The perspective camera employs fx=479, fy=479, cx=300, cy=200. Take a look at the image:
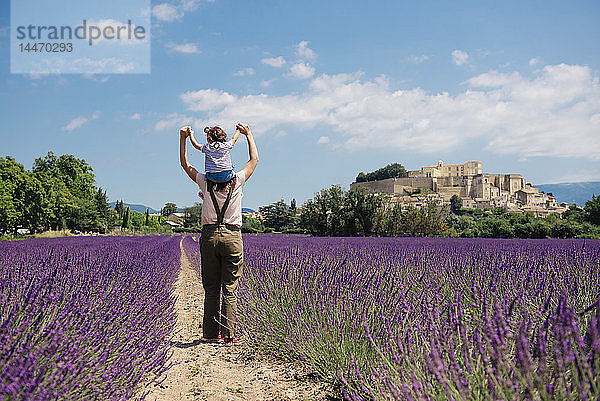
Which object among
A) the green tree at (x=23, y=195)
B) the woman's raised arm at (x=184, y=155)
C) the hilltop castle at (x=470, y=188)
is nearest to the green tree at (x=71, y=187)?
the green tree at (x=23, y=195)

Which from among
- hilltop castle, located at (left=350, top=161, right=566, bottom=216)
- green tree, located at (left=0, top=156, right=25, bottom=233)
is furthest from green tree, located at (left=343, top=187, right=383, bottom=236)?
hilltop castle, located at (left=350, top=161, right=566, bottom=216)

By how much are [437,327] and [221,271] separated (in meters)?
2.25

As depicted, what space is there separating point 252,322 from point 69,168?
47.5m

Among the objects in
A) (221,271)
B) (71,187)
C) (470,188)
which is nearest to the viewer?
(221,271)

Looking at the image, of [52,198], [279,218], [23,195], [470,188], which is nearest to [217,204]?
[23,195]

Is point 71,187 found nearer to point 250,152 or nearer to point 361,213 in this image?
point 361,213

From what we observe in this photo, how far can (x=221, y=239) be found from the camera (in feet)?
11.7

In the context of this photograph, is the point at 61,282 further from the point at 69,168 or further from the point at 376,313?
the point at 69,168

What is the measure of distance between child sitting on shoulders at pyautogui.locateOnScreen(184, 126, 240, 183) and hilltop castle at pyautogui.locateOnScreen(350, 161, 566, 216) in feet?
250

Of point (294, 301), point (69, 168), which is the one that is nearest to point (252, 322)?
point (294, 301)

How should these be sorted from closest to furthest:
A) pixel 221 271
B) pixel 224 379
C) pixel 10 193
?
pixel 224 379
pixel 221 271
pixel 10 193

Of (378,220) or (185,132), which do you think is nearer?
(185,132)

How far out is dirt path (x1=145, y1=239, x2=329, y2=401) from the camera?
2.70 meters

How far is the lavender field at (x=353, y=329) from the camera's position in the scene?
132cm
